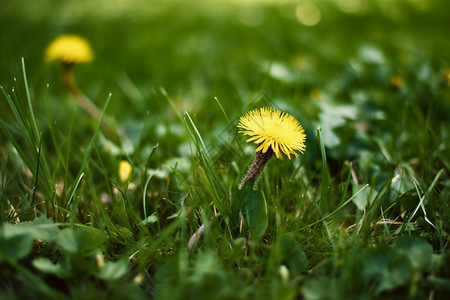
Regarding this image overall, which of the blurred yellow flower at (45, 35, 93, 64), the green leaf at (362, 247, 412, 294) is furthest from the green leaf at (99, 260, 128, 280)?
the blurred yellow flower at (45, 35, 93, 64)

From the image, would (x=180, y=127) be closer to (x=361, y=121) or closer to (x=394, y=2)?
(x=361, y=121)

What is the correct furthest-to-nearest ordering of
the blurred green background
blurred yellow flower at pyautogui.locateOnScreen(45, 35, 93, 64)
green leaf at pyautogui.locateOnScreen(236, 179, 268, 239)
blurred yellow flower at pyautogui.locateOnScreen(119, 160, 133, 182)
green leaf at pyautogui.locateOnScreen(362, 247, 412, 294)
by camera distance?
the blurred green background, blurred yellow flower at pyautogui.locateOnScreen(45, 35, 93, 64), blurred yellow flower at pyautogui.locateOnScreen(119, 160, 133, 182), green leaf at pyautogui.locateOnScreen(236, 179, 268, 239), green leaf at pyautogui.locateOnScreen(362, 247, 412, 294)

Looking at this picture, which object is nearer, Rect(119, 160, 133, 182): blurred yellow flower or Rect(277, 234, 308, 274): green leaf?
Rect(277, 234, 308, 274): green leaf

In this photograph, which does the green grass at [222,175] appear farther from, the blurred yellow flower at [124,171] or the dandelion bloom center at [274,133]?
the dandelion bloom center at [274,133]

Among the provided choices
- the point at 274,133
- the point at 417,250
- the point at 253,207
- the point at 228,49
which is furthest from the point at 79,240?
the point at 228,49

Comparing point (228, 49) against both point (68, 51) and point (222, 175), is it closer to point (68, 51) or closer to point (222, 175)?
point (68, 51)

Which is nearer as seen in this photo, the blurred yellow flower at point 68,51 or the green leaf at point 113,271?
the green leaf at point 113,271

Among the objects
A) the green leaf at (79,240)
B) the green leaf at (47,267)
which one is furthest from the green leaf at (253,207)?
the green leaf at (47,267)

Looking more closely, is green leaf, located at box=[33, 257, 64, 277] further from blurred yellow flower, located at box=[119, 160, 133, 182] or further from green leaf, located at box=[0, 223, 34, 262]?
blurred yellow flower, located at box=[119, 160, 133, 182]

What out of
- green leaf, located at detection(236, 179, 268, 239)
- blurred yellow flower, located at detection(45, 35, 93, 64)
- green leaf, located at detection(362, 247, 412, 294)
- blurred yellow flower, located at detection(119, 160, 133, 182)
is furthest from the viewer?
blurred yellow flower, located at detection(45, 35, 93, 64)
